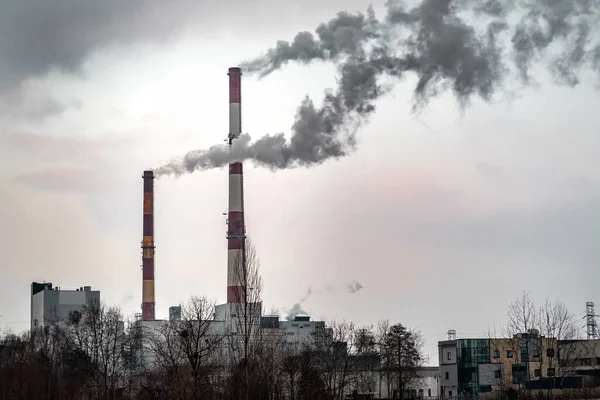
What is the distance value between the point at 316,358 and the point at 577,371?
17.4 meters

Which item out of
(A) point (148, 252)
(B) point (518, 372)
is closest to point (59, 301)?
(A) point (148, 252)

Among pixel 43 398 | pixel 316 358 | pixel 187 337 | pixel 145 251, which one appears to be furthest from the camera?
pixel 145 251

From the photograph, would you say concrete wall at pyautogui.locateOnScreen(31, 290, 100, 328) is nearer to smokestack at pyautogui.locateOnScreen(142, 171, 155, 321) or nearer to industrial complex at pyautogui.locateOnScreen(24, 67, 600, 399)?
industrial complex at pyautogui.locateOnScreen(24, 67, 600, 399)

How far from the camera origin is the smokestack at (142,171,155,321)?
8138 cm

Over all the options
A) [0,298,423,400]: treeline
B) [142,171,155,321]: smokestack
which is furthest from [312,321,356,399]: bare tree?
[142,171,155,321]: smokestack

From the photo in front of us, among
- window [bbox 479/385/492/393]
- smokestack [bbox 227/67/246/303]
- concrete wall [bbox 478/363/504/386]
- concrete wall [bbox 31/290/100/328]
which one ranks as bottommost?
window [bbox 479/385/492/393]

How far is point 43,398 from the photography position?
45.5 m

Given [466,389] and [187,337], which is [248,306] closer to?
[187,337]

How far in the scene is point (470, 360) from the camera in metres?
73.8

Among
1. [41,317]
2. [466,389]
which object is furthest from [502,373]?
[41,317]

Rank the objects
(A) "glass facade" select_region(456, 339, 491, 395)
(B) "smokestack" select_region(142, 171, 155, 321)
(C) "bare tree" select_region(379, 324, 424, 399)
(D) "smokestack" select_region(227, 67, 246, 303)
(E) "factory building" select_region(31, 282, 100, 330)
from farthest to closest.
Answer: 1. (E) "factory building" select_region(31, 282, 100, 330)
2. (B) "smokestack" select_region(142, 171, 155, 321)
3. (A) "glass facade" select_region(456, 339, 491, 395)
4. (D) "smokestack" select_region(227, 67, 246, 303)
5. (C) "bare tree" select_region(379, 324, 424, 399)

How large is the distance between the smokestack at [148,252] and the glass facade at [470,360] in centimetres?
2531

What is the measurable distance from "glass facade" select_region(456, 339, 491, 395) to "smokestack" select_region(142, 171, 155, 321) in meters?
25.3

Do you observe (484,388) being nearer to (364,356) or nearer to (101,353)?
(364,356)
